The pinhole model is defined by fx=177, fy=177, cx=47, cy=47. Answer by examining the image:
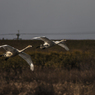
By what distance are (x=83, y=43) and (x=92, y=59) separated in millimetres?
10854

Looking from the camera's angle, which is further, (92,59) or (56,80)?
(92,59)

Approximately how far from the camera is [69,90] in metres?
8.90

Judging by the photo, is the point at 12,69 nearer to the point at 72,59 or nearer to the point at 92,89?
the point at 72,59

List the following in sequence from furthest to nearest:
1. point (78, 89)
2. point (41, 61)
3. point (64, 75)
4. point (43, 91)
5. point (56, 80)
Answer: point (41, 61) → point (64, 75) → point (56, 80) → point (43, 91) → point (78, 89)

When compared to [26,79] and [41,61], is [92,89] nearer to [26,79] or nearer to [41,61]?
[26,79]

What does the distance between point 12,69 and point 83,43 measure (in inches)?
629

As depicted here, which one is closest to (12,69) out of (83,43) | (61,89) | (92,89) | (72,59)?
(72,59)

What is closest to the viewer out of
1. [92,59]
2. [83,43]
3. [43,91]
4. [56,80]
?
[43,91]

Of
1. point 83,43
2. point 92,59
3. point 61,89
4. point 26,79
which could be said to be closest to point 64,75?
Result: point 26,79

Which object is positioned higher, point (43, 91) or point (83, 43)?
point (83, 43)

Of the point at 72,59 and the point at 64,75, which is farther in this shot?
the point at 72,59

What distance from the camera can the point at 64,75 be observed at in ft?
43.0

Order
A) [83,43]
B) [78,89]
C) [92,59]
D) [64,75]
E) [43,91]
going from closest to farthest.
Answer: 1. [78,89]
2. [43,91]
3. [64,75]
4. [92,59]
5. [83,43]

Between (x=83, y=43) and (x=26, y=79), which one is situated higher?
(x=83, y=43)
